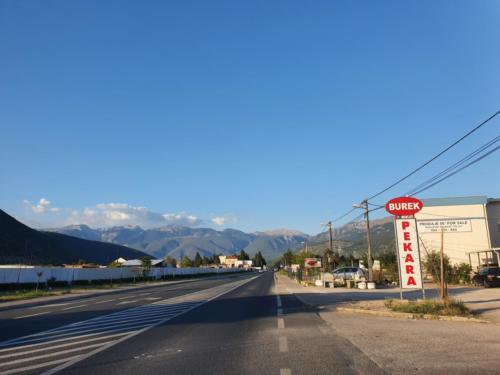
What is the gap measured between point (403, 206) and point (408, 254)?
1952 millimetres

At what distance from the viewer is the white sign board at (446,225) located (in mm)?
45969

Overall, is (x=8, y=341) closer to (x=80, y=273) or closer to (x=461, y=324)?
(x=461, y=324)

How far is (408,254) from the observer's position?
17.0m

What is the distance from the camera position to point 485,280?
29453mm

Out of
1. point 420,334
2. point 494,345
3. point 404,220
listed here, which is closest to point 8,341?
point 420,334

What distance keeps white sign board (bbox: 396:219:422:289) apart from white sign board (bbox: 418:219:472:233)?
105 feet

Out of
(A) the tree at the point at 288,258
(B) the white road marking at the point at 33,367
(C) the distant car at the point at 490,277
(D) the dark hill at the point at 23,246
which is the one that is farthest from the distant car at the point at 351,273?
(D) the dark hill at the point at 23,246

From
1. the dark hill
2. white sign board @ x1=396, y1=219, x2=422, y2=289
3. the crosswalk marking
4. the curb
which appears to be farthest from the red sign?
the dark hill

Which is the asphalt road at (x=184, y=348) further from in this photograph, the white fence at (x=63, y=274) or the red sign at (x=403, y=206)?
the white fence at (x=63, y=274)

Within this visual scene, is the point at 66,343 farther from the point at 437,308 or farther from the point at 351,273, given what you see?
the point at 351,273

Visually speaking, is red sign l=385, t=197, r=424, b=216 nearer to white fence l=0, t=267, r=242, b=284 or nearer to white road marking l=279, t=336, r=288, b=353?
white road marking l=279, t=336, r=288, b=353

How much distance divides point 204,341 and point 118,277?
55254 mm

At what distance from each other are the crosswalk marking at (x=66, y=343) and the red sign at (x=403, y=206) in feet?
31.5

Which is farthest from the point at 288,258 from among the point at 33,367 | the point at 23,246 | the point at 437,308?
the point at 33,367
